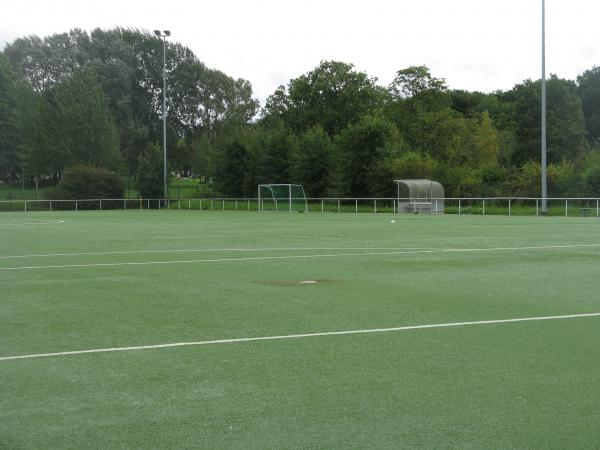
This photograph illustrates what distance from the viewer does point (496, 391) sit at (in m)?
4.91

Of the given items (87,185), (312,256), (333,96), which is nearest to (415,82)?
(333,96)

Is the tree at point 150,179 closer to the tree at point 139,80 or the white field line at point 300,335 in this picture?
the tree at point 139,80

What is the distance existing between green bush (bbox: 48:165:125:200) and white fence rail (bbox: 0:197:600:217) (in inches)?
79.6

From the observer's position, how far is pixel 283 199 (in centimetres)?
5259

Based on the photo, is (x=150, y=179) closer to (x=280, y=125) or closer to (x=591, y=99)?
(x=280, y=125)

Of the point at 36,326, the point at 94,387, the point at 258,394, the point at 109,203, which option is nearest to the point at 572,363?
the point at 258,394

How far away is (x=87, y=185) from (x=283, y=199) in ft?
68.9

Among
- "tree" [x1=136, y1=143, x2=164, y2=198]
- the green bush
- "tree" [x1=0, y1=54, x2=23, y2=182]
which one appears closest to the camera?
"tree" [x1=136, y1=143, x2=164, y2=198]

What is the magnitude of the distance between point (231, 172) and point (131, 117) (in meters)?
27.8

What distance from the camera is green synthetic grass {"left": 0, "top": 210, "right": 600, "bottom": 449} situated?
165 inches

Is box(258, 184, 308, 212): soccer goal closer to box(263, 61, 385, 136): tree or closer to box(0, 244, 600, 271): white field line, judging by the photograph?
box(263, 61, 385, 136): tree

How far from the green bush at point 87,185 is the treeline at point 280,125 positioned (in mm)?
2369

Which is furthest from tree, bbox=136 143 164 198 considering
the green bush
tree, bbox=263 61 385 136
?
tree, bbox=263 61 385 136

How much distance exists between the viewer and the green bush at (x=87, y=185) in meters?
Result: 65.2
